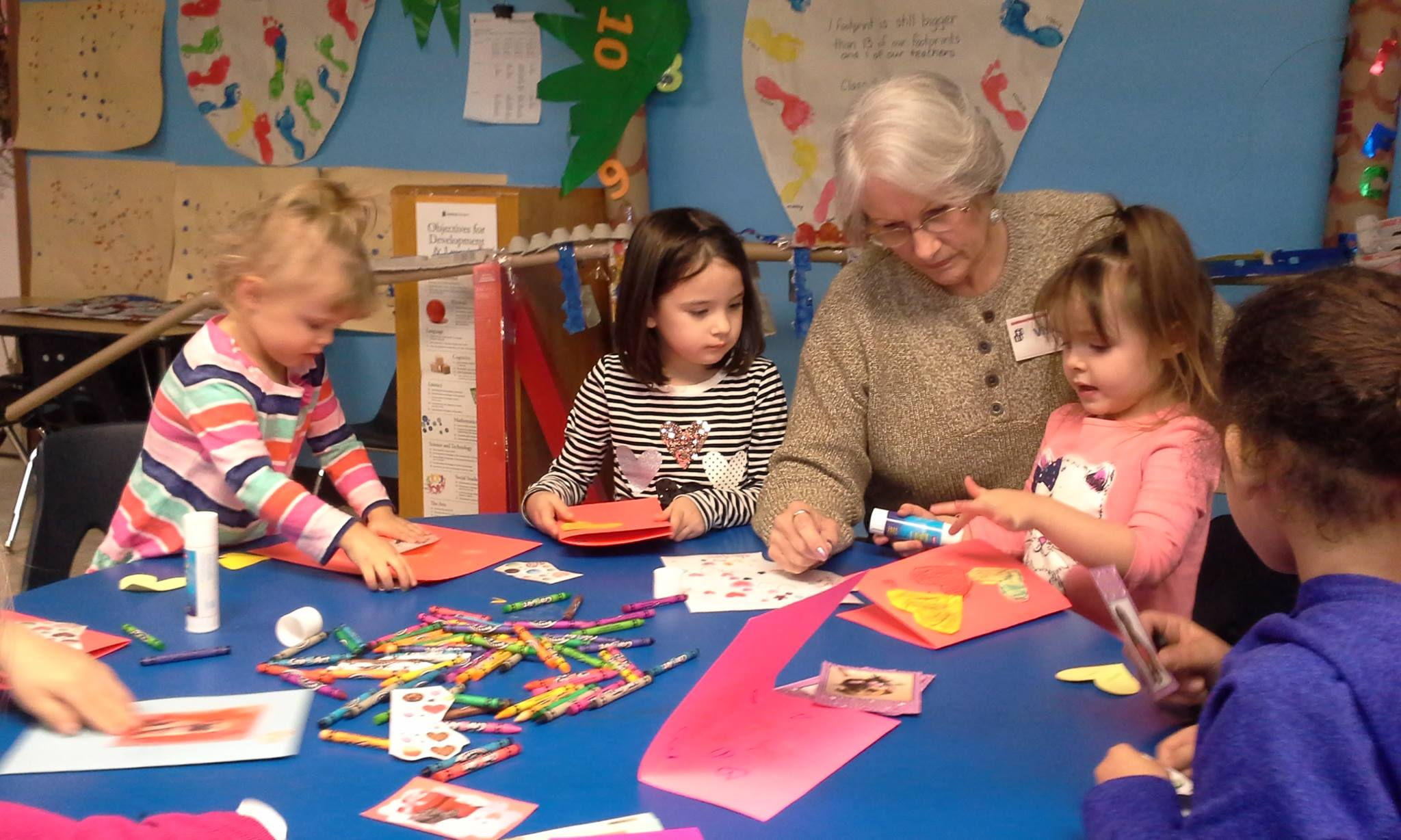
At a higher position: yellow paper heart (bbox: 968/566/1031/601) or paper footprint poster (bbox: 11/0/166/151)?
paper footprint poster (bbox: 11/0/166/151)

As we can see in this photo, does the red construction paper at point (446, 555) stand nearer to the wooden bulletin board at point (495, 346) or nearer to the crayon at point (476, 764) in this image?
the crayon at point (476, 764)

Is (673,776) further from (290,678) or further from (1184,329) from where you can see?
(1184,329)

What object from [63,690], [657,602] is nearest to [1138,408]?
[657,602]

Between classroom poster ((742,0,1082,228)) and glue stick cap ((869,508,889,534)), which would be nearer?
glue stick cap ((869,508,889,534))

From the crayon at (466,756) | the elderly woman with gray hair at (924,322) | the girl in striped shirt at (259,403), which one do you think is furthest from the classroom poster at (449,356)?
the crayon at (466,756)

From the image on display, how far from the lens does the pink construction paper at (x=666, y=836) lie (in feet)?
3.04

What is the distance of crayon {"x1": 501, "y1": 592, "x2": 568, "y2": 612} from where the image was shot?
58.3 inches

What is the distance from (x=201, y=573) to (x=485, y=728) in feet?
A: 1.57

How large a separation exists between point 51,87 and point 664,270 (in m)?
3.93

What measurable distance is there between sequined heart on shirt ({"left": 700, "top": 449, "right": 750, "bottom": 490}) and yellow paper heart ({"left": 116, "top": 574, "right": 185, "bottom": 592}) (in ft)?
3.07

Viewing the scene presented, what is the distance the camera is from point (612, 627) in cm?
141

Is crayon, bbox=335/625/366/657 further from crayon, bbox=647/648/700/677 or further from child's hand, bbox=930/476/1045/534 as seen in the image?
child's hand, bbox=930/476/1045/534

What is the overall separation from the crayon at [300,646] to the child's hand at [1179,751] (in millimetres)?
943

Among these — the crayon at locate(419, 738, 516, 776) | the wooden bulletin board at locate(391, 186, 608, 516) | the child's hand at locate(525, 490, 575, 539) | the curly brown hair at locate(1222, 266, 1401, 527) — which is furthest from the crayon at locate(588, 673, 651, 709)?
the wooden bulletin board at locate(391, 186, 608, 516)
